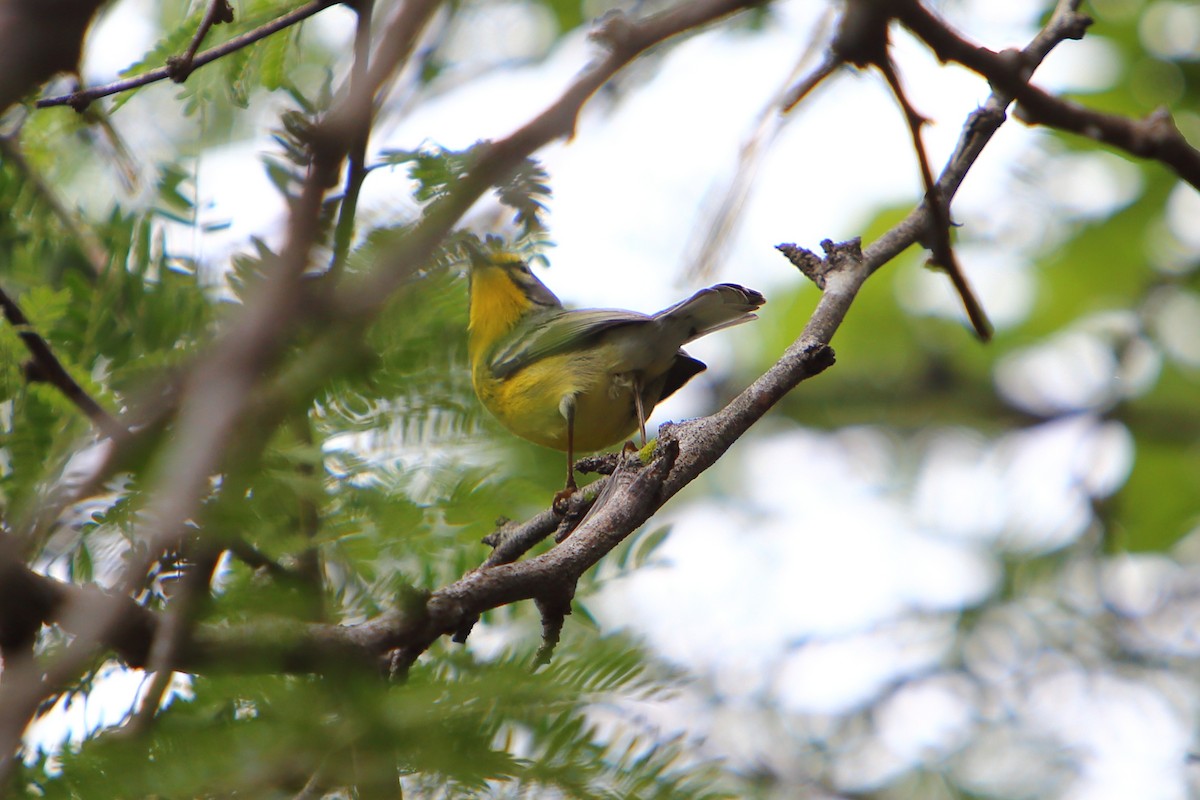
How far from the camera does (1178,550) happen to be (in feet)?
22.7

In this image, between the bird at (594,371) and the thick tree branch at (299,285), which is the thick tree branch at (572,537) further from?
the bird at (594,371)

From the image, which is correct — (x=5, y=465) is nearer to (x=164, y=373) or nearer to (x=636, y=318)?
(x=164, y=373)

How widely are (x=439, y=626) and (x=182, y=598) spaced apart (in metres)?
0.46

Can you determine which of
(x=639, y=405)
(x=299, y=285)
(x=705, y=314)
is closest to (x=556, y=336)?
(x=639, y=405)

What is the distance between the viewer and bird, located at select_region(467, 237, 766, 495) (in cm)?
490

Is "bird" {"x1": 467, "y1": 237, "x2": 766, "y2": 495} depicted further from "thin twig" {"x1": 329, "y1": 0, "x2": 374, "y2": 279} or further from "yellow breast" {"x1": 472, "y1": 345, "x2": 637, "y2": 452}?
"thin twig" {"x1": 329, "y1": 0, "x2": 374, "y2": 279}

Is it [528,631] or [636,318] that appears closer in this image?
[528,631]

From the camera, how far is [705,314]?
4.83 metres

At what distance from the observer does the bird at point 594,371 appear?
4902 millimetres

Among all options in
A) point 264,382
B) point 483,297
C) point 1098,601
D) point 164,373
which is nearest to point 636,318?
A: point 483,297

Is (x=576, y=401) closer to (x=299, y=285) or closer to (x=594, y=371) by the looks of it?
(x=594, y=371)

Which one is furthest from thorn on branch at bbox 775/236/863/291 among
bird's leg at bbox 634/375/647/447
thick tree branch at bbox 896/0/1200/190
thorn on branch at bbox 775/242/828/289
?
bird's leg at bbox 634/375/647/447

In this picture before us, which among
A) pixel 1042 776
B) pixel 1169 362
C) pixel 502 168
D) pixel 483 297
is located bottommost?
pixel 502 168

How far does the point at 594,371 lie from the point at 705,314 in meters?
0.62
